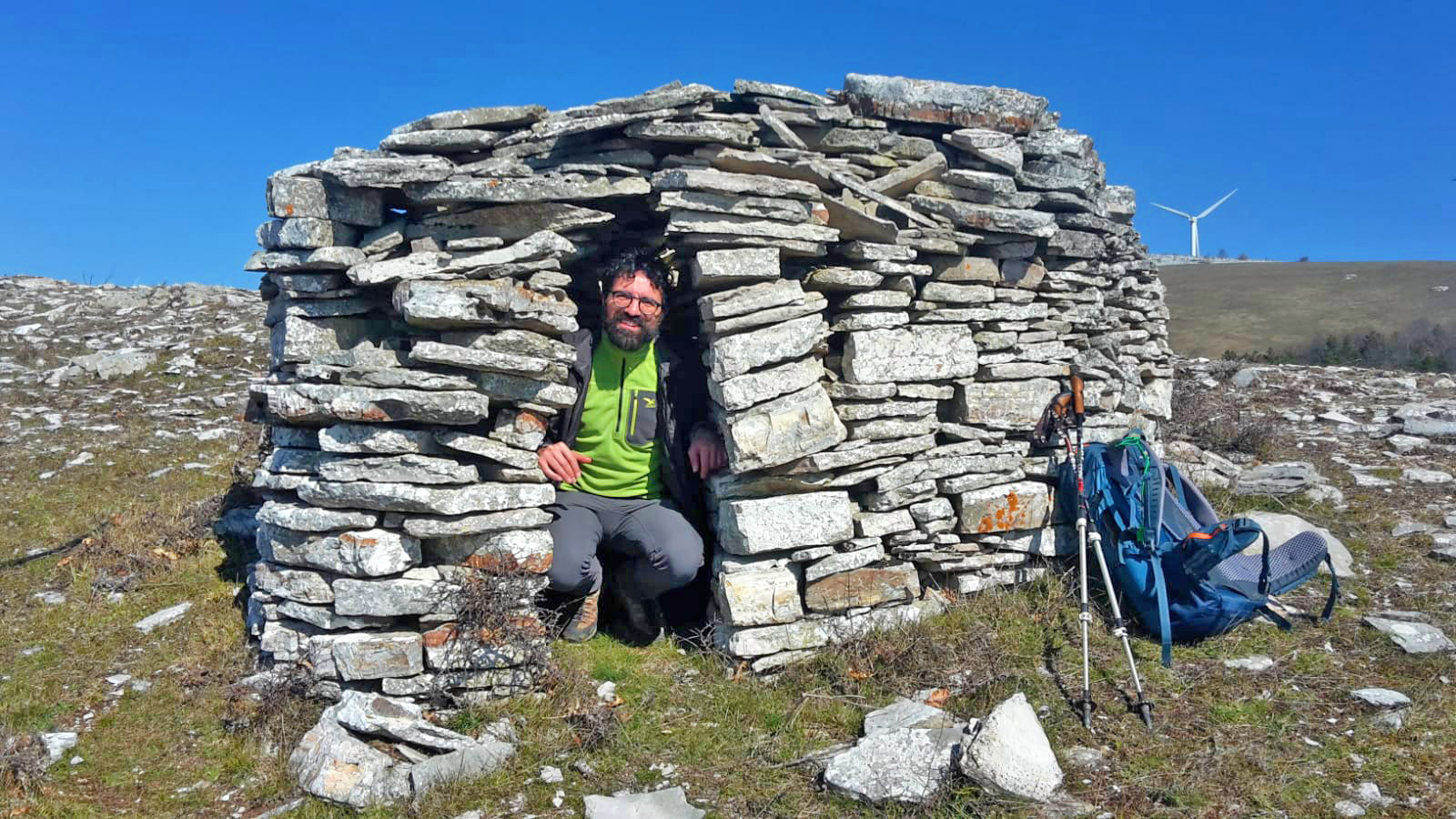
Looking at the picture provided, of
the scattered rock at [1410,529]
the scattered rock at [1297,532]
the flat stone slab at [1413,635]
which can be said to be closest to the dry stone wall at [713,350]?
the scattered rock at [1297,532]

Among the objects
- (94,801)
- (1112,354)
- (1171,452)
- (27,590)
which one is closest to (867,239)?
(1112,354)

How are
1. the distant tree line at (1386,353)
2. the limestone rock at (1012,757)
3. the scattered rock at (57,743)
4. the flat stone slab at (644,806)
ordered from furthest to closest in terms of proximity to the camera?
the distant tree line at (1386,353), the scattered rock at (57,743), the flat stone slab at (644,806), the limestone rock at (1012,757)

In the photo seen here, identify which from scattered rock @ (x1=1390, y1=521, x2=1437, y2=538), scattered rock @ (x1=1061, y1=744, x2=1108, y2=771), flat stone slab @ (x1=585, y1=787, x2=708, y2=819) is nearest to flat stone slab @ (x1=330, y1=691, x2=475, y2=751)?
flat stone slab @ (x1=585, y1=787, x2=708, y2=819)

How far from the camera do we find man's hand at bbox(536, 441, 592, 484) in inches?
227

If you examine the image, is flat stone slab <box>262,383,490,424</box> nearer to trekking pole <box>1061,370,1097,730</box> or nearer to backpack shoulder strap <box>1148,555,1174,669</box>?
trekking pole <box>1061,370,1097,730</box>

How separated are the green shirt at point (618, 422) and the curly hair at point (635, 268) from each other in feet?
1.29

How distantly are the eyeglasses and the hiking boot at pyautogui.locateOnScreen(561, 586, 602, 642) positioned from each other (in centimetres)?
182

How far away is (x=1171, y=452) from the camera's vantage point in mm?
8773

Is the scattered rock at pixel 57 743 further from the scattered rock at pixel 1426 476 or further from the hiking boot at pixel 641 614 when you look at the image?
the scattered rock at pixel 1426 476

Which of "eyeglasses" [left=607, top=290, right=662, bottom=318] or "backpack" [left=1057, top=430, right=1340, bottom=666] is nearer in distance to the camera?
"backpack" [left=1057, top=430, right=1340, bottom=666]

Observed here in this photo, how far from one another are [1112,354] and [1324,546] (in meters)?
1.94

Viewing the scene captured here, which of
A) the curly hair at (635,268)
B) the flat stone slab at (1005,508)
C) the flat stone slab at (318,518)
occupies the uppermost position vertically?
the curly hair at (635,268)

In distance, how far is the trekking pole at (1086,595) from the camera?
4.88m

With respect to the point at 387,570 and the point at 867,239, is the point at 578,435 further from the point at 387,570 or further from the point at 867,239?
the point at 867,239
